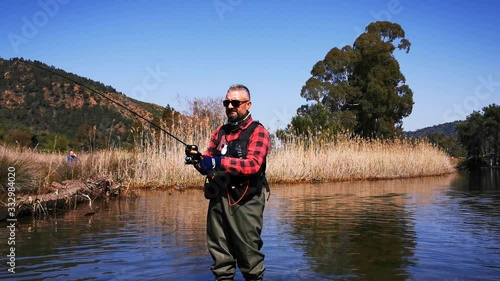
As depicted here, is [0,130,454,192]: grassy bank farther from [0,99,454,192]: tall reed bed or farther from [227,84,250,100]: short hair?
[227,84,250,100]: short hair

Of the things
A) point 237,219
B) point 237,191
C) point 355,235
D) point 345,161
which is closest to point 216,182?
point 237,191

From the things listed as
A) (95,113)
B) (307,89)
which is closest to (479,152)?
(307,89)

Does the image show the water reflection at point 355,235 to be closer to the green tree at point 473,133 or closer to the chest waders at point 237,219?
the chest waders at point 237,219

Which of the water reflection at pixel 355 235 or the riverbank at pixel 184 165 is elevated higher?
the riverbank at pixel 184 165

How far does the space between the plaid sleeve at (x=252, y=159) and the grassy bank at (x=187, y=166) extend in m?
7.76

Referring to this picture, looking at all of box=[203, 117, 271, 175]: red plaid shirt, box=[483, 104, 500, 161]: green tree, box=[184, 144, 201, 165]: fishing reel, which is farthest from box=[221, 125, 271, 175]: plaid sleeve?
box=[483, 104, 500, 161]: green tree

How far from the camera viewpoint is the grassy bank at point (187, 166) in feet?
38.5

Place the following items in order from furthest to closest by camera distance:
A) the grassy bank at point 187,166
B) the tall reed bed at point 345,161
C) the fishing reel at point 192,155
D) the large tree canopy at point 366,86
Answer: the large tree canopy at point 366,86
the tall reed bed at point 345,161
the grassy bank at point 187,166
the fishing reel at point 192,155

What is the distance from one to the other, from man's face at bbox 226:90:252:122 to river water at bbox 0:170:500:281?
1814 millimetres

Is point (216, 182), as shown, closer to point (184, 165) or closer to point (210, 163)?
point (210, 163)

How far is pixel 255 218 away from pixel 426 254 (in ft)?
9.85

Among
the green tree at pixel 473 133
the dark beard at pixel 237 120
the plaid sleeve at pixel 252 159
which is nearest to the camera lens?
the plaid sleeve at pixel 252 159

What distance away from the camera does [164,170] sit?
16.2 metres

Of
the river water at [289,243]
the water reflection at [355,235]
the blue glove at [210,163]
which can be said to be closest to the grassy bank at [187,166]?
the river water at [289,243]
